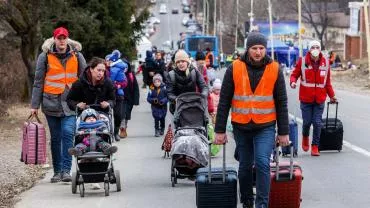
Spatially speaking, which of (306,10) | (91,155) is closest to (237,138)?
(91,155)

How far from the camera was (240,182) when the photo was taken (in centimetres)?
1080

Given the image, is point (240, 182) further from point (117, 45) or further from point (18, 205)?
point (117, 45)

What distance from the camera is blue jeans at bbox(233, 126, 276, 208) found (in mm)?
10234

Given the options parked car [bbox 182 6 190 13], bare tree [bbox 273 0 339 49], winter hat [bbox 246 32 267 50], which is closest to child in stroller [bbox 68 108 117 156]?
winter hat [bbox 246 32 267 50]

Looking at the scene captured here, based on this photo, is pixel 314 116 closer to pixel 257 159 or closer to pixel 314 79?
pixel 314 79

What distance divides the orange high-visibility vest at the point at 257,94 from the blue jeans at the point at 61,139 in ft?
13.4

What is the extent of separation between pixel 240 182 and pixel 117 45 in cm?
3406

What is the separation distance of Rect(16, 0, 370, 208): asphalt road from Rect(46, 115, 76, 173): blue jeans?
0.95 feet

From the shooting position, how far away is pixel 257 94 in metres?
10.3

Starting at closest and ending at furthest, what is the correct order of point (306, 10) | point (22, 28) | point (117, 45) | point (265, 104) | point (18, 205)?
1. point (265, 104)
2. point (18, 205)
3. point (22, 28)
4. point (117, 45)
5. point (306, 10)

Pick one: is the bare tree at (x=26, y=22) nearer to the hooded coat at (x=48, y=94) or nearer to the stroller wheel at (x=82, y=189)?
the hooded coat at (x=48, y=94)

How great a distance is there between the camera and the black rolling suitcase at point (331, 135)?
17281 mm

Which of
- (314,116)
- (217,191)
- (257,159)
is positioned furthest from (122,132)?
(257,159)

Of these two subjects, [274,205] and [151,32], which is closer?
[274,205]
